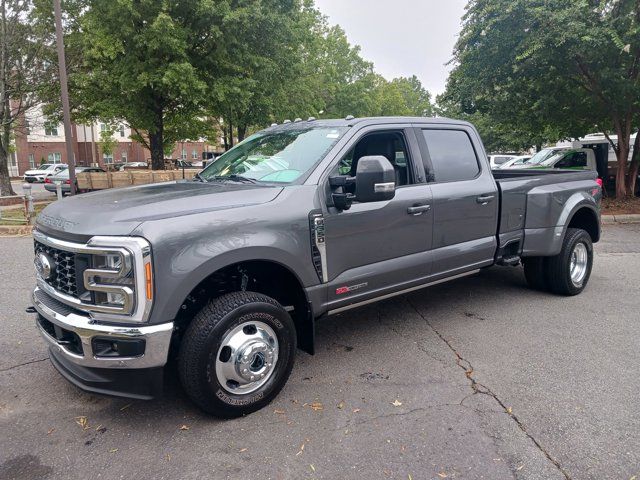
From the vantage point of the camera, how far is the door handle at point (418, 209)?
4.17 metres

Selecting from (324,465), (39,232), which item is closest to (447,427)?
(324,465)

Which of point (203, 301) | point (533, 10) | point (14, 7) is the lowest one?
point (203, 301)

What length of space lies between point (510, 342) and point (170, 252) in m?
3.18

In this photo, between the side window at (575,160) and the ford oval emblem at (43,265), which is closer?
the ford oval emblem at (43,265)

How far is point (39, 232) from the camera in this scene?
3.33m

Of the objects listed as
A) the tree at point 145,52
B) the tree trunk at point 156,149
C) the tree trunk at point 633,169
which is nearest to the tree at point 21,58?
the tree at point 145,52

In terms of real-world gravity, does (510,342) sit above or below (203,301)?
below

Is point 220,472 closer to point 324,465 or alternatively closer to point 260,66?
point 324,465

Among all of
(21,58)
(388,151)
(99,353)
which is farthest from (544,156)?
(21,58)

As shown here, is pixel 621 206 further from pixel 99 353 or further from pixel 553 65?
pixel 99 353

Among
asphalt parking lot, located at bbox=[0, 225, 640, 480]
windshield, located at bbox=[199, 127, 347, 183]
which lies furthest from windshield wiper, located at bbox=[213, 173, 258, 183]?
asphalt parking lot, located at bbox=[0, 225, 640, 480]

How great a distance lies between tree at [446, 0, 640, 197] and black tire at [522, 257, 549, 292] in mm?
7666

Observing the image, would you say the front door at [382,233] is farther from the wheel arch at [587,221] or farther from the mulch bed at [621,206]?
the mulch bed at [621,206]

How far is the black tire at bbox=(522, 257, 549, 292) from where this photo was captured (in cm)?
579
